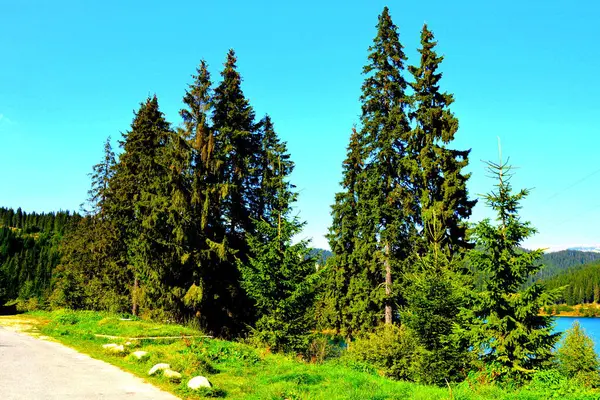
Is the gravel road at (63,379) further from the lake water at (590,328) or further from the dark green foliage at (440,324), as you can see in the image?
the lake water at (590,328)

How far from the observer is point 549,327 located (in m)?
12.3

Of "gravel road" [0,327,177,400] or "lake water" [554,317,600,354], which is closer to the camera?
"gravel road" [0,327,177,400]

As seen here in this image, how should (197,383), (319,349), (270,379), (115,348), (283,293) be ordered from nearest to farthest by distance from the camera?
(197,383), (270,379), (115,348), (283,293), (319,349)

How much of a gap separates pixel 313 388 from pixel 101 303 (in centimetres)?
2714

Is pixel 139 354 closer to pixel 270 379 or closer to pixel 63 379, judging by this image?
pixel 63 379

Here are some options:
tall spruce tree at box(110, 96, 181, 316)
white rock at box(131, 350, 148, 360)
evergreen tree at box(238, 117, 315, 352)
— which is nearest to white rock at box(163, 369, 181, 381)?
white rock at box(131, 350, 148, 360)

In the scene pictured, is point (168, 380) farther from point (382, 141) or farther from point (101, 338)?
point (382, 141)

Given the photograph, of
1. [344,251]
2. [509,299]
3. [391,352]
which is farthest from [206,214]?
[344,251]

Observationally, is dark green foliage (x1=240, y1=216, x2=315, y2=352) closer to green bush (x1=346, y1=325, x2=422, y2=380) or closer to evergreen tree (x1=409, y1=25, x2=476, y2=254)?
green bush (x1=346, y1=325, x2=422, y2=380)

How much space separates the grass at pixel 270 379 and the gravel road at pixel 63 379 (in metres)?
0.53

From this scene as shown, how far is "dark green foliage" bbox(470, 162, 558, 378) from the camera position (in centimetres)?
1220

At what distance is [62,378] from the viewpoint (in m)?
9.50

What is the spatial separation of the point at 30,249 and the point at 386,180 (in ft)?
421

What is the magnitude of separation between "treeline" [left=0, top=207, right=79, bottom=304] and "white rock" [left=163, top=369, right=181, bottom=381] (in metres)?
68.5
